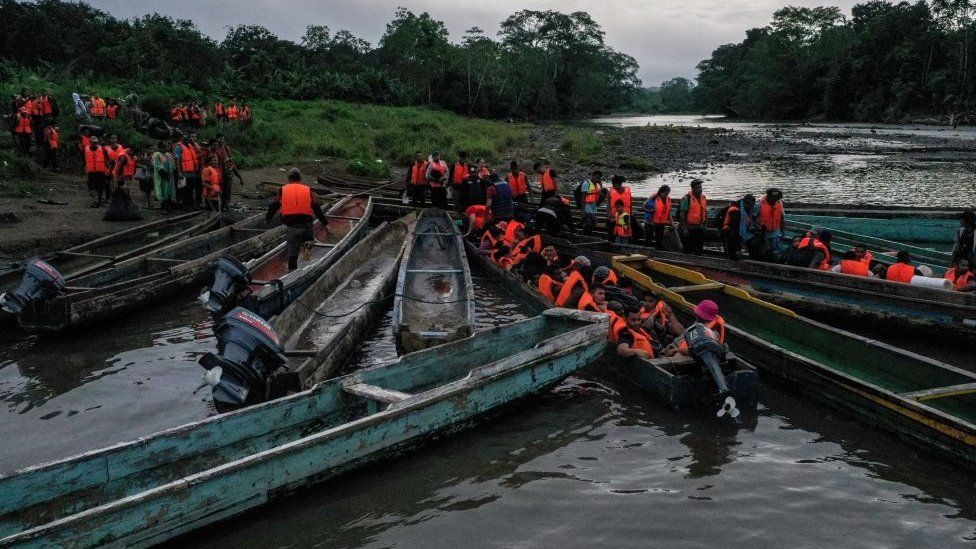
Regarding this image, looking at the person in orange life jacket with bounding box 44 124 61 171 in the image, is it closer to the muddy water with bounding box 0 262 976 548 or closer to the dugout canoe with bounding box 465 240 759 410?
the muddy water with bounding box 0 262 976 548

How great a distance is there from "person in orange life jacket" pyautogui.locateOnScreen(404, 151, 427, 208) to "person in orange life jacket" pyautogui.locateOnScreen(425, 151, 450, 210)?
0.17 meters

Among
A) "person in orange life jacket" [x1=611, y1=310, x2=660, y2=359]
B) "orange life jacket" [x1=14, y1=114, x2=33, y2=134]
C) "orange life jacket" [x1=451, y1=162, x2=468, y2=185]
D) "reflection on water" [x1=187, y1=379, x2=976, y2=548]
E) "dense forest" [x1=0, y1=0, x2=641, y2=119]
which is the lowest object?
"reflection on water" [x1=187, y1=379, x2=976, y2=548]

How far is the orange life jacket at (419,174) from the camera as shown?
1778 centimetres

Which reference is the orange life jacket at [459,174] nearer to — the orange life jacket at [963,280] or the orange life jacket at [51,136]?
the orange life jacket at [963,280]

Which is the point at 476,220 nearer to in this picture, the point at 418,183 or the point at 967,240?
the point at 418,183

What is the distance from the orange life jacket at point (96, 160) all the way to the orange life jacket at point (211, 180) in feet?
7.45

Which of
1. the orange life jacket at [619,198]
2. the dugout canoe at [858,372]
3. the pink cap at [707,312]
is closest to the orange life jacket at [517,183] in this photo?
the orange life jacket at [619,198]

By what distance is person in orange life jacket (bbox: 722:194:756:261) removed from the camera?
40.5 feet

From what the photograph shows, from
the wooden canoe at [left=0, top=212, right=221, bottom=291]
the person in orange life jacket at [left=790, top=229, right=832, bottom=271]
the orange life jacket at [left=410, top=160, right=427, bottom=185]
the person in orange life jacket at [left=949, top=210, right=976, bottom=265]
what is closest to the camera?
the person in orange life jacket at [left=949, top=210, right=976, bottom=265]

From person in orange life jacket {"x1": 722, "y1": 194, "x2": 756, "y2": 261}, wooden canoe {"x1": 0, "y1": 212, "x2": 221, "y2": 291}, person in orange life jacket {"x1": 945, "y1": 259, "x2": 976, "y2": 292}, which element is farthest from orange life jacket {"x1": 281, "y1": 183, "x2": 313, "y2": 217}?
person in orange life jacket {"x1": 945, "y1": 259, "x2": 976, "y2": 292}

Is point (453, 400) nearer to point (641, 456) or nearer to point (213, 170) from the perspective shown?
point (641, 456)

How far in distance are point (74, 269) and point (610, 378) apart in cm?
915

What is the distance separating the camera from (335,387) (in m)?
6.40

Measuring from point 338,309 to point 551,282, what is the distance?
3.27 meters
